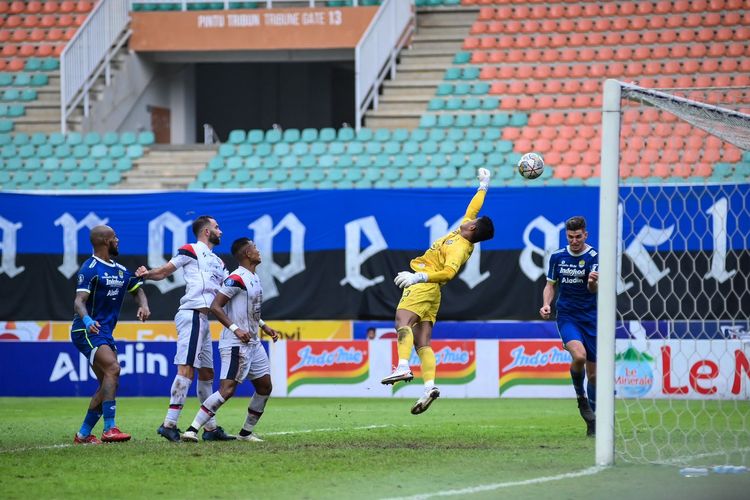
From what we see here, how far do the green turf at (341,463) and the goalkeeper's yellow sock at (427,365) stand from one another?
59 centimetres

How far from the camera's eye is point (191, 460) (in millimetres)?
9633

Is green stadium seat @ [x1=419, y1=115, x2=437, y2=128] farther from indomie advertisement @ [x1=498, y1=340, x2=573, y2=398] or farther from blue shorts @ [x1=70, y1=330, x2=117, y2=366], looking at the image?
blue shorts @ [x1=70, y1=330, x2=117, y2=366]

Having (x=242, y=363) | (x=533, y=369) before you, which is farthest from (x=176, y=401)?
(x=533, y=369)

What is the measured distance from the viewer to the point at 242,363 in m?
11.2

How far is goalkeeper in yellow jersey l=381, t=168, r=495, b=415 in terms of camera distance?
11.1 m

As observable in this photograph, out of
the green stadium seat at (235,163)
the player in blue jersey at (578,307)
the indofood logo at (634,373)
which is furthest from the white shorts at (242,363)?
the green stadium seat at (235,163)

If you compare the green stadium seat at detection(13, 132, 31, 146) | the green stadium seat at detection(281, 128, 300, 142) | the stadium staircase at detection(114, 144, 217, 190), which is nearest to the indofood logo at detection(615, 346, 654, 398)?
the green stadium seat at detection(281, 128, 300, 142)

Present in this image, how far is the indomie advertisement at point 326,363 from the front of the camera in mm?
18250

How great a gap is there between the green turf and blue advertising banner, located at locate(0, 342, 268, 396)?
4220mm

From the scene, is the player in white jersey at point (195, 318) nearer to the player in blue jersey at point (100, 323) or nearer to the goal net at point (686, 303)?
the player in blue jersey at point (100, 323)

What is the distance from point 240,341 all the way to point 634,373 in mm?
7659

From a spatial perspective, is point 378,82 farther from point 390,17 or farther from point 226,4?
point 226,4

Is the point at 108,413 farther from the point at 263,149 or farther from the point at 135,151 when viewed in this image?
the point at 135,151

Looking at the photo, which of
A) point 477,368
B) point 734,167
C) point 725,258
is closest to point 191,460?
point 477,368
